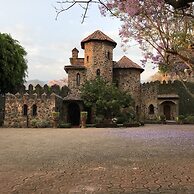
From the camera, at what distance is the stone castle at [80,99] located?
30.7 meters

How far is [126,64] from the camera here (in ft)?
129

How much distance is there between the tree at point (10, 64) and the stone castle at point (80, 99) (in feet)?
5.48

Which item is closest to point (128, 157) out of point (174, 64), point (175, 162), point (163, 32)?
point (175, 162)

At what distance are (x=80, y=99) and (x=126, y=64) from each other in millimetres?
9530

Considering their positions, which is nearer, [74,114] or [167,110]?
[74,114]

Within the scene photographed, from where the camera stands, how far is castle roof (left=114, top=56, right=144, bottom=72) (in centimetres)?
3856

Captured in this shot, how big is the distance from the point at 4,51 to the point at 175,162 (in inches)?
1115

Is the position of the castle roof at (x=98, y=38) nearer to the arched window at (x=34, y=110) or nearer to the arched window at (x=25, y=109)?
the arched window at (x=34, y=110)

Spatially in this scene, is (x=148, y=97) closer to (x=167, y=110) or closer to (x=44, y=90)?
(x=167, y=110)

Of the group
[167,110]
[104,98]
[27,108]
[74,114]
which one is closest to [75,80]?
[74,114]

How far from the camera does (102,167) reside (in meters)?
8.31

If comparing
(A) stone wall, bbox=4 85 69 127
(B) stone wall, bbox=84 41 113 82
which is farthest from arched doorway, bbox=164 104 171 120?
(A) stone wall, bbox=4 85 69 127

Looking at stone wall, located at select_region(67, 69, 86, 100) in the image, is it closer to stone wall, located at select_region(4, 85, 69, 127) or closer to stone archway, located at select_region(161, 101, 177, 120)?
stone wall, located at select_region(4, 85, 69, 127)

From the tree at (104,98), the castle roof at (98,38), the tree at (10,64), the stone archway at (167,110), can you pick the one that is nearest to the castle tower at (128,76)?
the castle roof at (98,38)
